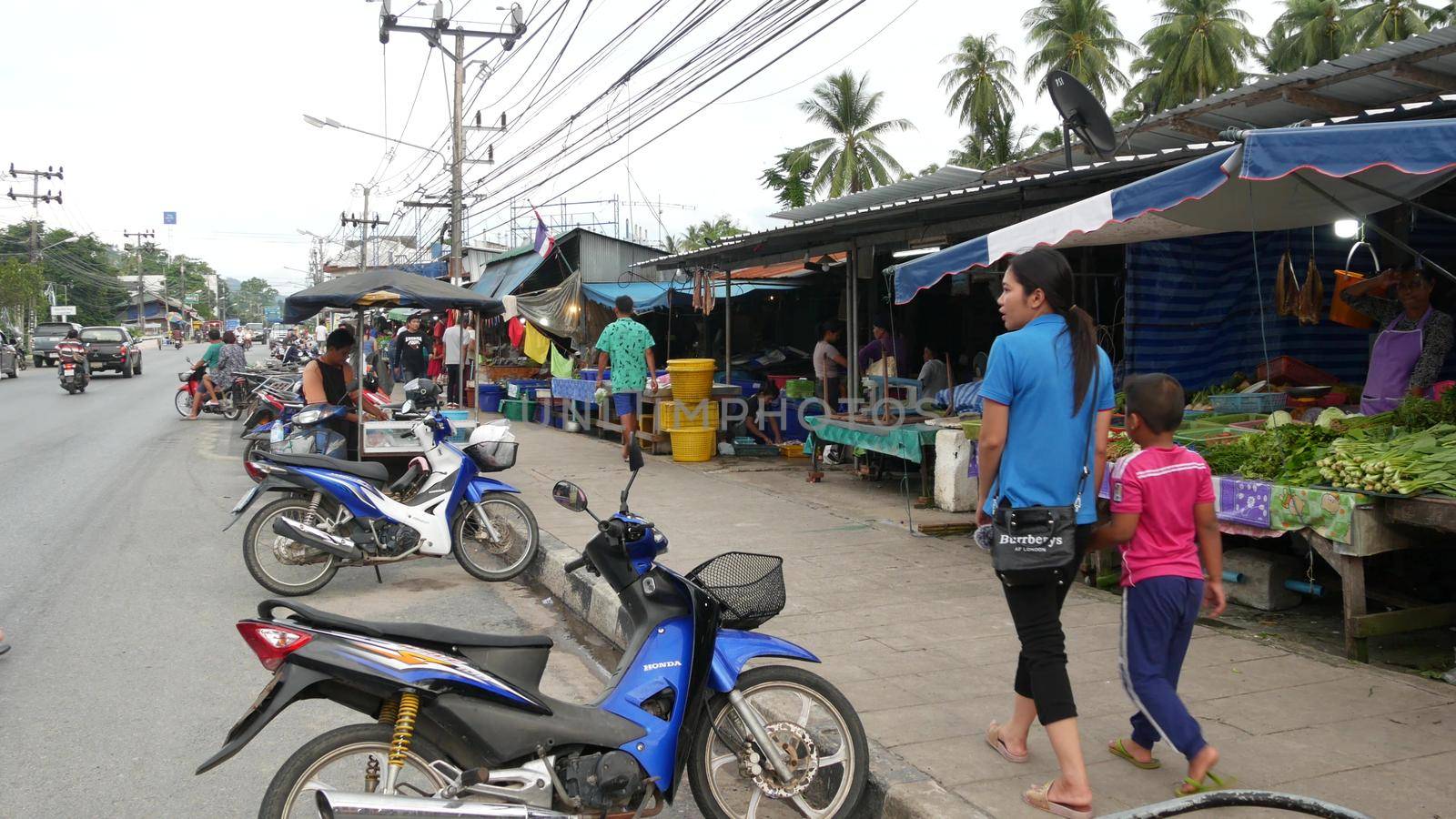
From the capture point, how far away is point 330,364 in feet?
29.2

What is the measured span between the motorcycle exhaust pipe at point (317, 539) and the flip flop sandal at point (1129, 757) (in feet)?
15.9

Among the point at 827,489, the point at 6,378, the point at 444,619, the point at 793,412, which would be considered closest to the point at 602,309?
the point at 793,412

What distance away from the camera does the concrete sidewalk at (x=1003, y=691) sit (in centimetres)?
339

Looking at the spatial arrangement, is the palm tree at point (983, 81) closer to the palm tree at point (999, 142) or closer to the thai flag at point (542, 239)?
the palm tree at point (999, 142)

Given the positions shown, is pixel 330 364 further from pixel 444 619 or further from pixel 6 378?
pixel 6 378

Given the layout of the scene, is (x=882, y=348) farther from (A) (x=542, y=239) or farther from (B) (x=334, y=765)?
(A) (x=542, y=239)

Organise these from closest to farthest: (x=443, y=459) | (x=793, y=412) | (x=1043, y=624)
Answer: (x=1043, y=624) → (x=443, y=459) → (x=793, y=412)

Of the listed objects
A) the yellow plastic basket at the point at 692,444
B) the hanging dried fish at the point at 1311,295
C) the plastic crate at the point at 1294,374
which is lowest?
the yellow plastic basket at the point at 692,444

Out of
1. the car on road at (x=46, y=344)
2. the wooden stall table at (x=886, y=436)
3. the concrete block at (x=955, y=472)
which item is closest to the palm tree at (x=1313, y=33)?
the wooden stall table at (x=886, y=436)

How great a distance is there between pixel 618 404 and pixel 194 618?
6.54 metres

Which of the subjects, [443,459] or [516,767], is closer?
[516,767]

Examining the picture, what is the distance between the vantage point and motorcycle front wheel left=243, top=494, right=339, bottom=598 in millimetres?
6520

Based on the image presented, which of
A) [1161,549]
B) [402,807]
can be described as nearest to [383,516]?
[402,807]

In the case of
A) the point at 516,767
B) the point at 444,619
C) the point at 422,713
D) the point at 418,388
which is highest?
the point at 418,388
